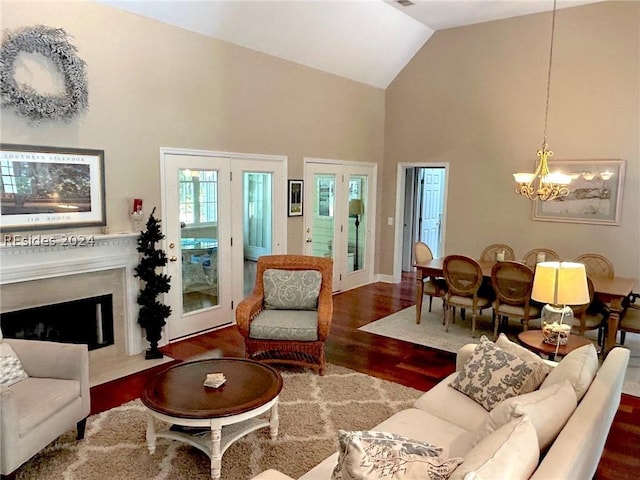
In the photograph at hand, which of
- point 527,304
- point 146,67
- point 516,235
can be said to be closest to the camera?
point 146,67

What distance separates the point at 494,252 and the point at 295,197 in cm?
282

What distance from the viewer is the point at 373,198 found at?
25.8 feet

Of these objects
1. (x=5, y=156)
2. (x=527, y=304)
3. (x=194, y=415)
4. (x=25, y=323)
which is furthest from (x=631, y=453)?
(x=5, y=156)

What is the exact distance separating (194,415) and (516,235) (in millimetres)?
5419

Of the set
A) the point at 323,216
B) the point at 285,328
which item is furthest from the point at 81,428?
the point at 323,216

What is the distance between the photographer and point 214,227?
5.37 metres

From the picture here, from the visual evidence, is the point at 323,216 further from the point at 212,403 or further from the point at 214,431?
the point at 214,431

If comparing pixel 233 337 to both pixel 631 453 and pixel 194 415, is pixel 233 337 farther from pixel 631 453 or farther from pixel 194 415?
pixel 631 453

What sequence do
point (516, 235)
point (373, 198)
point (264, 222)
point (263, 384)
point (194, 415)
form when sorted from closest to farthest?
point (194, 415)
point (263, 384)
point (264, 222)
point (516, 235)
point (373, 198)

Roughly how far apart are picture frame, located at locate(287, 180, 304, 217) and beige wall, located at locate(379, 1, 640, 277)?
2.01 metres

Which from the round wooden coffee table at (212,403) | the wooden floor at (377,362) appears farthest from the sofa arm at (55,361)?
the wooden floor at (377,362)

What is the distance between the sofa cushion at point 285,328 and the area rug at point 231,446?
46cm

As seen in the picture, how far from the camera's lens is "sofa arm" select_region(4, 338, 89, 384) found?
2988 millimetres

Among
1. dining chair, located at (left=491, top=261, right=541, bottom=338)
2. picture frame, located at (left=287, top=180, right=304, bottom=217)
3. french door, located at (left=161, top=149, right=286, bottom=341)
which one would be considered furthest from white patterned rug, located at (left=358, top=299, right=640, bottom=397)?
picture frame, located at (left=287, top=180, right=304, bottom=217)
